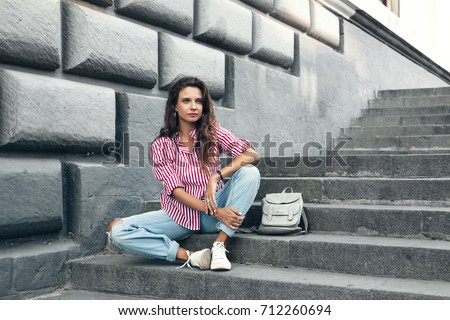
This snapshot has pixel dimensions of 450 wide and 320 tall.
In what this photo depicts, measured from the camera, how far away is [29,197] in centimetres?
361

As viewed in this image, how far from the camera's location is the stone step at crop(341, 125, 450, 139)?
6277mm

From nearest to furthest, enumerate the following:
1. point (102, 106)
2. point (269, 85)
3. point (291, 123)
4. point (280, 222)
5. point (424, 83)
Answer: point (280, 222)
point (102, 106)
point (269, 85)
point (291, 123)
point (424, 83)

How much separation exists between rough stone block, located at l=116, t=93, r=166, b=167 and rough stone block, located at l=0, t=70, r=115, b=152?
5.4 inches

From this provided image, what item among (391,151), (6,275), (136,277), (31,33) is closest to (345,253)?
(136,277)

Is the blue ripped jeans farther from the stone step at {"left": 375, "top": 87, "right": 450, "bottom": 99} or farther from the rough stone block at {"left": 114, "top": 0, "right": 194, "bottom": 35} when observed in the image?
the stone step at {"left": 375, "top": 87, "right": 450, "bottom": 99}

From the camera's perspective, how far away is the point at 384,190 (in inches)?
164

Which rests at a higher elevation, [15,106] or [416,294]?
[15,106]

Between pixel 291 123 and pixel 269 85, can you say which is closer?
pixel 269 85

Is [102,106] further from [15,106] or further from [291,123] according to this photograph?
[291,123]

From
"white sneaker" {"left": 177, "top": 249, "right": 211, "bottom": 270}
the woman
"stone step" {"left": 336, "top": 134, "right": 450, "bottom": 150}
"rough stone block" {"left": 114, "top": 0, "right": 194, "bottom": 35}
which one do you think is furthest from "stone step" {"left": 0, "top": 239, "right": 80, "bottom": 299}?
"stone step" {"left": 336, "top": 134, "right": 450, "bottom": 150}

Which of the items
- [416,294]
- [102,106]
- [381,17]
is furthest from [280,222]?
[381,17]

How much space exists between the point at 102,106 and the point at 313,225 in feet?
5.67
